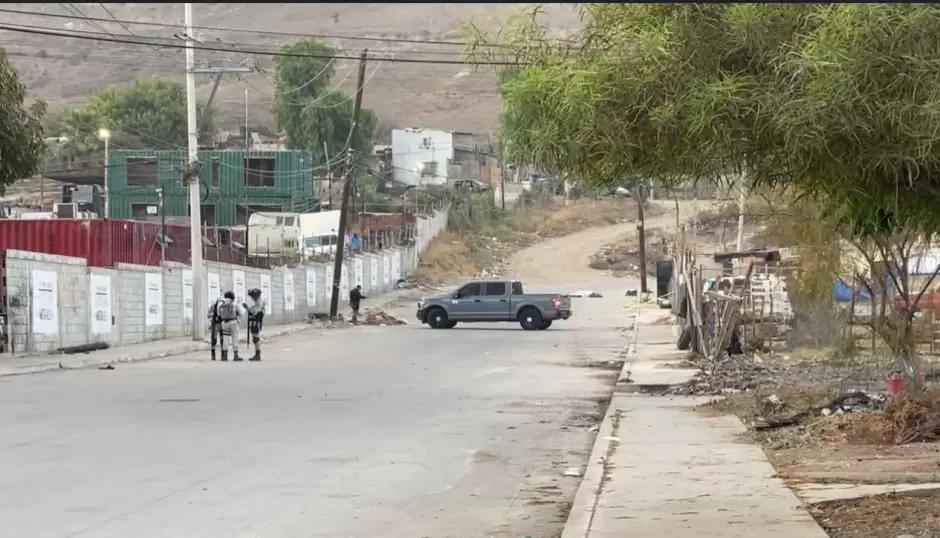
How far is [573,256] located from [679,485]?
7810 centimetres

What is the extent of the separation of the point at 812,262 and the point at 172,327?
22421 millimetres

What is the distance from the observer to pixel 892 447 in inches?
499

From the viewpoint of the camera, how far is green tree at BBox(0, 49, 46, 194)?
24.4 meters

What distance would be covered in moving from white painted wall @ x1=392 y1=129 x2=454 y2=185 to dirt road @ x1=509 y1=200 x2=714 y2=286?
17037mm

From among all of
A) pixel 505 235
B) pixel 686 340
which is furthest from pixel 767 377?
pixel 505 235

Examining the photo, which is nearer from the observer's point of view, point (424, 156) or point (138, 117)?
point (138, 117)

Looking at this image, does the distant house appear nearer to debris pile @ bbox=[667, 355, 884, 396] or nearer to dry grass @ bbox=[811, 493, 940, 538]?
debris pile @ bbox=[667, 355, 884, 396]

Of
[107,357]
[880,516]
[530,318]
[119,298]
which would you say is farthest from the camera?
[530,318]

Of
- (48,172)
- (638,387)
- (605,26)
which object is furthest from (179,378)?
(48,172)

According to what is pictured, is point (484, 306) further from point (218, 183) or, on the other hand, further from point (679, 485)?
point (679, 485)

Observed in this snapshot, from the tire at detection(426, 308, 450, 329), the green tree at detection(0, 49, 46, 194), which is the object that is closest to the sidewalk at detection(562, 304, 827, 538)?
A: the green tree at detection(0, 49, 46, 194)

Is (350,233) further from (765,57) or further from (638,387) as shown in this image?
(765,57)

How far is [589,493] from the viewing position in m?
10.6

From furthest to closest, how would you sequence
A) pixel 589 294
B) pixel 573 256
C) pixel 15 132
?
pixel 573 256 → pixel 589 294 → pixel 15 132
